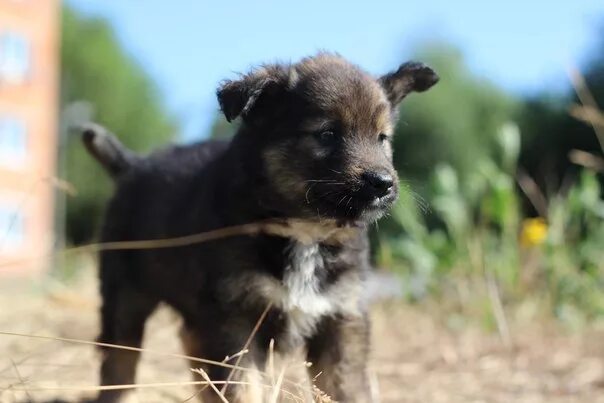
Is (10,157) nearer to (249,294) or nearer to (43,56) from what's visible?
(43,56)

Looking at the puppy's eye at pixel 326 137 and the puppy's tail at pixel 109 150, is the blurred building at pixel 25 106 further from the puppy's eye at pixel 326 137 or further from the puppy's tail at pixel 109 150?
the puppy's eye at pixel 326 137

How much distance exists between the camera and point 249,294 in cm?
375

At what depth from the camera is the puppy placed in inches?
147

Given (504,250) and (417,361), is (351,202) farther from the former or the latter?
(504,250)

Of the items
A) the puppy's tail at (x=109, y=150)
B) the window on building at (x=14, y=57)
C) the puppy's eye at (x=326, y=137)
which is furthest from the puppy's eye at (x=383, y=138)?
the window on building at (x=14, y=57)

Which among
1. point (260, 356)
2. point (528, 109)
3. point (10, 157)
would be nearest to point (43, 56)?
point (10, 157)

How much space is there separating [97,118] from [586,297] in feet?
146

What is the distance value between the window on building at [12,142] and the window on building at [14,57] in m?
1.58

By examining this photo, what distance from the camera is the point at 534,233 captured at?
7.14m

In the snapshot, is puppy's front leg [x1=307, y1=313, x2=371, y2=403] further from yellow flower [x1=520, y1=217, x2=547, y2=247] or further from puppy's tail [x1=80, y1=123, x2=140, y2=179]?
yellow flower [x1=520, y1=217, x2=547, y2=247]

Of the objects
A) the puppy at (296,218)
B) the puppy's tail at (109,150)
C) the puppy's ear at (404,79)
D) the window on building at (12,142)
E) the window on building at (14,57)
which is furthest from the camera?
the window on building at (14,57)

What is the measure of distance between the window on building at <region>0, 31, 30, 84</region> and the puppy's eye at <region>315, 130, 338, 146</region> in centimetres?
3138

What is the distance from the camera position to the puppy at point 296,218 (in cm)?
374

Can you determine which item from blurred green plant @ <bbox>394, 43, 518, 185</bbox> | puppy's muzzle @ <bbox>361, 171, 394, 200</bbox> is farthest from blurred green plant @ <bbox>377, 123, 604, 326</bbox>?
blurred green plant @ <bbox>394, 43, 518, 185</bbox>
